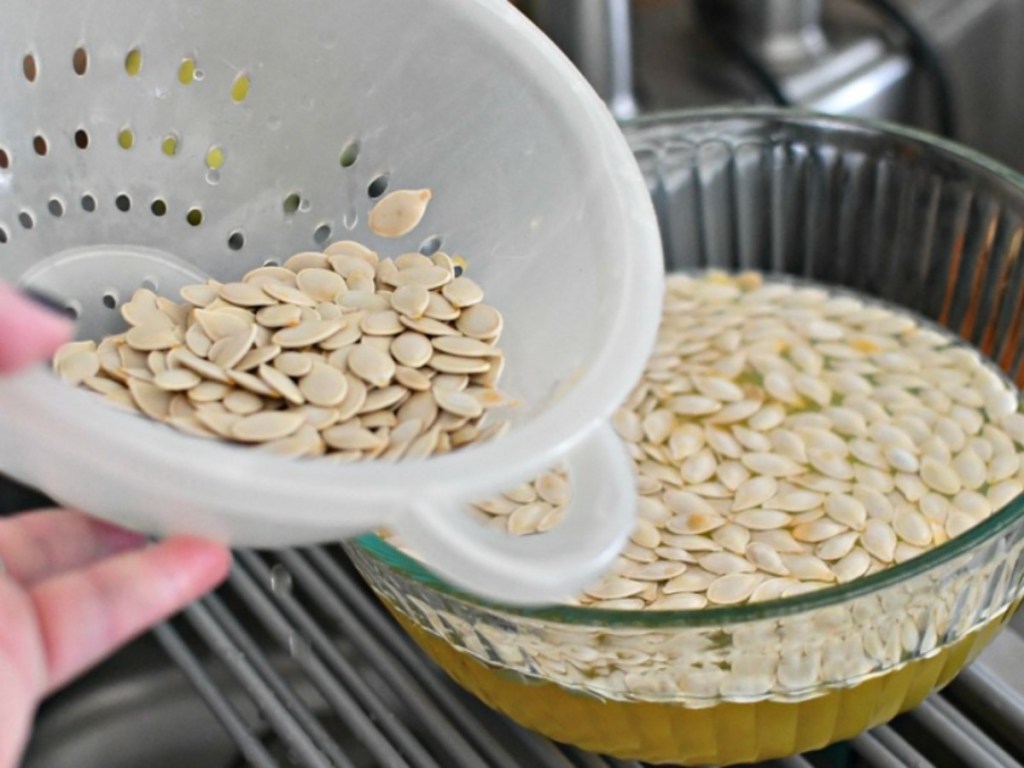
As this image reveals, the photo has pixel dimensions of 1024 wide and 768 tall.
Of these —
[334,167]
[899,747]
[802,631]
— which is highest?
[334,167]

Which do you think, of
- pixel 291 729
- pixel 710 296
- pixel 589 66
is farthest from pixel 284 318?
pixel 589 66

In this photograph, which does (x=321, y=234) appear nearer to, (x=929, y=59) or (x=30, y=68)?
(x=30, y=68)

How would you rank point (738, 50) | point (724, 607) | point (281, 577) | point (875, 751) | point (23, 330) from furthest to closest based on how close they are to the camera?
point (738, 50) < point (281, 577) < point (875, 751) < point (724, 607) < point (23, 330)

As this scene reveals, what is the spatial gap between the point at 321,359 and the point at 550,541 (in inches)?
3.9

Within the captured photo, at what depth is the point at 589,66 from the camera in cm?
74

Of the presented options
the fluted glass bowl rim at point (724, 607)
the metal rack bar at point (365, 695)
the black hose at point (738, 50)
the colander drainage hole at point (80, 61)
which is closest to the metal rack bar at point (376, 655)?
the metal rack bar at point (365, 695)

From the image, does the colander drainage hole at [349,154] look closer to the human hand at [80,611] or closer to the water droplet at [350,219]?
the water droplet at [350,219]

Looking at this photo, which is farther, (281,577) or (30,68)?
(281,577)

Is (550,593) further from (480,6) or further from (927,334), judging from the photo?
(927,334)

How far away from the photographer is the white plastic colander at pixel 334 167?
14.7 inches

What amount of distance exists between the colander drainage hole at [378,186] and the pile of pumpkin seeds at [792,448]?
122 mm

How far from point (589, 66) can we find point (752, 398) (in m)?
0.28

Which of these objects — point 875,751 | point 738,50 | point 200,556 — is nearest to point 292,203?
point 200,556

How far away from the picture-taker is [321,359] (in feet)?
1.33
